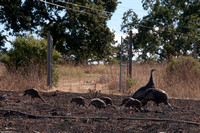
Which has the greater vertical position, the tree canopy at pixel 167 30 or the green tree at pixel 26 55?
the tree canopy at pixel 167 30

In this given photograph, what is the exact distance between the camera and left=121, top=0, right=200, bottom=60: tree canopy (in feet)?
90.7

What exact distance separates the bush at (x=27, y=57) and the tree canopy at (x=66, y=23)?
25.0 feet

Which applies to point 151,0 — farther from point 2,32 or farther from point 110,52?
Result: point 2,32

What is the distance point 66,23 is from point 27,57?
10775 mm

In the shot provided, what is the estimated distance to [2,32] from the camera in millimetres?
23391

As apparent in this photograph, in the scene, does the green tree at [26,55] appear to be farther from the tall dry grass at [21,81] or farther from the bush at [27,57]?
the tall dry grass at [21,81]

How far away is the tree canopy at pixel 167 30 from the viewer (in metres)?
27.6

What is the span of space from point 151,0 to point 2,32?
16.6m

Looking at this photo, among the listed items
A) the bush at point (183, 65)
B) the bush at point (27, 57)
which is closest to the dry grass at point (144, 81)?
the bush at point (183, 65)

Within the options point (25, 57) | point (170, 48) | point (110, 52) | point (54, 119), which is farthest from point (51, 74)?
point (170, 48)

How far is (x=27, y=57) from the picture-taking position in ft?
47.5

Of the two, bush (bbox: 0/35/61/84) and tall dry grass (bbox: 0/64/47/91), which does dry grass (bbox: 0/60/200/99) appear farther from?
bush (bbox: 0/35/61/84)

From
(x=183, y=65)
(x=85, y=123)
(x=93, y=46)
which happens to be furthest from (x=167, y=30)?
(x=85, y=123)

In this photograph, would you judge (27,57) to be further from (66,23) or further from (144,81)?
(66,23)
